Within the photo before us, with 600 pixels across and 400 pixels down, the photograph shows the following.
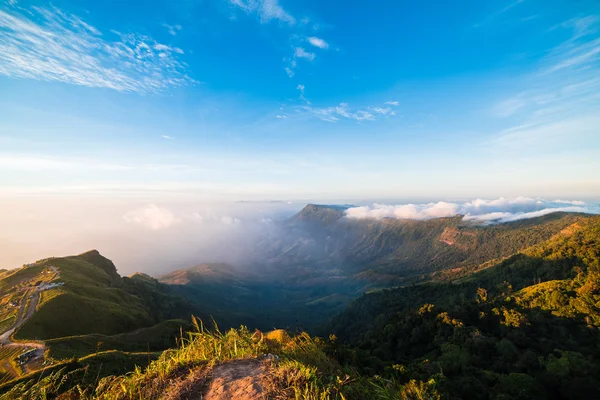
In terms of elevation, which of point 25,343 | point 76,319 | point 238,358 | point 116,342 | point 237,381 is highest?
point 237,381

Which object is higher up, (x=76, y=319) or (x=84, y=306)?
(x=84, y=306)

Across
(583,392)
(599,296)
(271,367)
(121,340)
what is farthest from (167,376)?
(599,296)

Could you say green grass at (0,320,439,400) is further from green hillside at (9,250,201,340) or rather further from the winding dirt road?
green hillside at (9,250,201,340)

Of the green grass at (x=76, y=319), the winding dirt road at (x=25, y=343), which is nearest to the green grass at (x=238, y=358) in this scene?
the winding dirt road at (x=25, y=343)

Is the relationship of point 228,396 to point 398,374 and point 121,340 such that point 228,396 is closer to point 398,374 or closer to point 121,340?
point 398,374

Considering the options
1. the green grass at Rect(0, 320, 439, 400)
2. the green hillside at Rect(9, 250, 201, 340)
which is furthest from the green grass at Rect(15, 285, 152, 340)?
the green grass at Rect(0, 320, 439, 400)

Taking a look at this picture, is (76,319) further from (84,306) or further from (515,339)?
(515,339)

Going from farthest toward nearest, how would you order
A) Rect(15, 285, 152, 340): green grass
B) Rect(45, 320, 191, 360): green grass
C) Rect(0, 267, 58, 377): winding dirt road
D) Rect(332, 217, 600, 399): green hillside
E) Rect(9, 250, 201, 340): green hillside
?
Rect(9, 250, 201, 340): green hillside
Rect(15, 285, 152, 340): green grass
Rect(45, 320, 191, 360): green grass
Rect(332, 217, 600, 399): green hillside
Rect(0, 267, 58, 377): winding dirt road

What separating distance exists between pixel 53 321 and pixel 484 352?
8847 cm

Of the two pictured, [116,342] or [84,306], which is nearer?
[116,342]

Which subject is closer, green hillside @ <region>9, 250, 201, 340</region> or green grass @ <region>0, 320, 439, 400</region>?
green grass @ <region>0, 320, 439, 400</region>

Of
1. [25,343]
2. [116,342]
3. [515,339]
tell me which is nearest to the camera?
[25,343]

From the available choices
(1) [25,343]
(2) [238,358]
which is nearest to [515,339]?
(2) [238,358]

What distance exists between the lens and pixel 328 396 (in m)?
4.32
